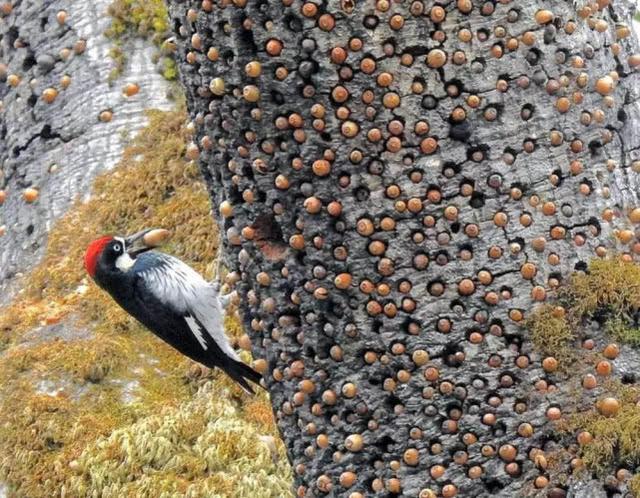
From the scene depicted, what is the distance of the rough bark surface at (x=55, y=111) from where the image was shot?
21.6 ft

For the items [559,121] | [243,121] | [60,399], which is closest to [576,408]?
[559,121]

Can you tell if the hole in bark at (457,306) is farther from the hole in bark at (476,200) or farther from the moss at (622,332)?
the moss at (622,332)

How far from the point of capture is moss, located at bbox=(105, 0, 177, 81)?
682cm

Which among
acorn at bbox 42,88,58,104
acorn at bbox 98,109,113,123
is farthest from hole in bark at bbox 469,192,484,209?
acorn at bbox 42,88,58,104

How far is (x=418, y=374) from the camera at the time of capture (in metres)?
2.96

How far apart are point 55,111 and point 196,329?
2.65m

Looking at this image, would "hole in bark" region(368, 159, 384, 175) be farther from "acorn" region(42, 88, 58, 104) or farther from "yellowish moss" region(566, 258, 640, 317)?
"acorn" region(42, 88, 58, 104)

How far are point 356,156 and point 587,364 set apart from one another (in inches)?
33.6

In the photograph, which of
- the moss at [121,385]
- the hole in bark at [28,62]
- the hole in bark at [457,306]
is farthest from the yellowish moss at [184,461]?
the hole in bark at [28,62]

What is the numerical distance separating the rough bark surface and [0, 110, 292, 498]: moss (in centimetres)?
18

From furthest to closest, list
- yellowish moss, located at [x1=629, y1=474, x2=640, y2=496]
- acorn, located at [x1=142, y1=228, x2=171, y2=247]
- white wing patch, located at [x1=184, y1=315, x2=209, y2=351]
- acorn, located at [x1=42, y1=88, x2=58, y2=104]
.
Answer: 1. acorn, located at [x1=42, y1=88, x2=58, y2=104]
2. acorn, located at [x1=142, y1=228, x2=171, y2=247]
3. white wing patch, located at [x1=184, y1=315, x2=209, y2=351]
4. yellowish moss, located at [x1=629, y1=474, x2=640, y2=496]

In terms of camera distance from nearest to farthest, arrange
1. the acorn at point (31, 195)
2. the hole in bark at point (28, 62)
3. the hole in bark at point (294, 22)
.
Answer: the hole in bark at point (294, 22) < the acorn at point (31, 195) < the hole in bark at point (28, 62)

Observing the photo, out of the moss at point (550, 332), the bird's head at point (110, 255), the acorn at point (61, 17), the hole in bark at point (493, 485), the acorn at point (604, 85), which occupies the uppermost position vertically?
the acorn at point (604, 85)

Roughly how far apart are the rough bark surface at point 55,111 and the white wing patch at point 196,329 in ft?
6.10
